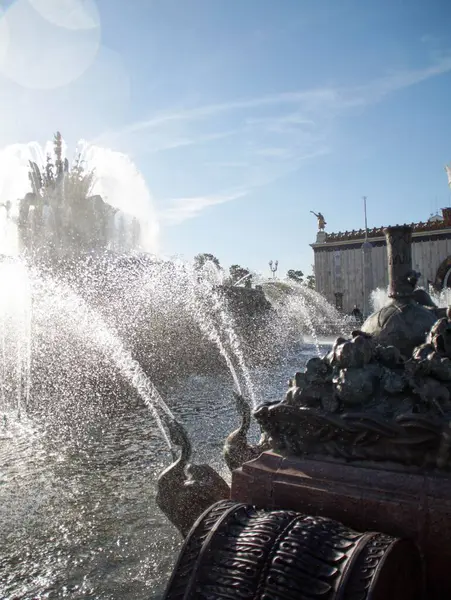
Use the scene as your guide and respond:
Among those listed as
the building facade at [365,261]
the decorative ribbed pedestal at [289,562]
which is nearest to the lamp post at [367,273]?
the building facade at [365,261]

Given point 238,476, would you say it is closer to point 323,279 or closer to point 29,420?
point 29,420

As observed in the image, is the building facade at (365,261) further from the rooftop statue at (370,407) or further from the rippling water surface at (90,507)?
the rooftop statue at (370,407)

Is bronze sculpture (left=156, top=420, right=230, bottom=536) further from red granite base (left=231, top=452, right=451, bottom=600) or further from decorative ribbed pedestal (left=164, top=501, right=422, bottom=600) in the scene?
decorative ribbed pedestal (left=164, top=501, right=422, bottom=600)

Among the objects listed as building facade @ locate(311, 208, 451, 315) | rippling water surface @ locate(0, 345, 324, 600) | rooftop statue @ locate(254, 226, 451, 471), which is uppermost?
building facade @ locate(311, 208, 451, 315)

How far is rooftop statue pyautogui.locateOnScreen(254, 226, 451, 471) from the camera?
256 cm

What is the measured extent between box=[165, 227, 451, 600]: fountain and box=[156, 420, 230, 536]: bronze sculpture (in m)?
0.45

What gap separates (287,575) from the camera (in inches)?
83.4

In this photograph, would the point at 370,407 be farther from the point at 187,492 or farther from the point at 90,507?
the point at 90,507

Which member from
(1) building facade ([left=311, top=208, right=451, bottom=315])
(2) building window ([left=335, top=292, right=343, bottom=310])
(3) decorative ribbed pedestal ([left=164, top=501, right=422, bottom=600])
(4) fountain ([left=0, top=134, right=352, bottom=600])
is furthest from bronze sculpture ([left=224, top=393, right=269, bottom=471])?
(2) building window ([left=335, top=292, right=343, bottom=310])

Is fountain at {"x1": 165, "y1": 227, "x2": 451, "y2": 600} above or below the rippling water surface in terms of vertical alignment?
above

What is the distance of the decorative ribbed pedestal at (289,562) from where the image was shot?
2.06 metres

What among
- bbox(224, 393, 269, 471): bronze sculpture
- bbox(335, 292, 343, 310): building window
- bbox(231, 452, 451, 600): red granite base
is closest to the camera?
bbox(231, 452, 451, 600): red granite base

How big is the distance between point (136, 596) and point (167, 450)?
284cm

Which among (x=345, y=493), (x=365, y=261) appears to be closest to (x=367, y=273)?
(x=365, y=261)
